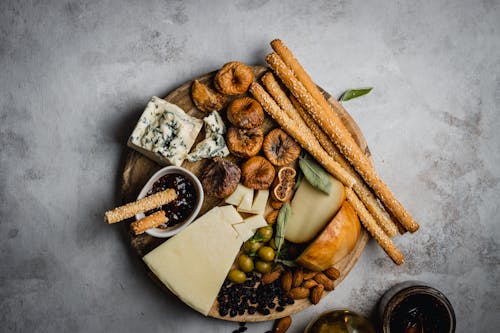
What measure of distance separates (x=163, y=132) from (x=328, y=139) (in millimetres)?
924

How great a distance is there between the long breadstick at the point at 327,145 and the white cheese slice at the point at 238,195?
475 mm

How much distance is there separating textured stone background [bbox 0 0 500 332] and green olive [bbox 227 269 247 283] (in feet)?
1.12

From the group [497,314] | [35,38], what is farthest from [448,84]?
[35,38]

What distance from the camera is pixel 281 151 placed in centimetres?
238

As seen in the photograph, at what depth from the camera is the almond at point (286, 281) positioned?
92.0 inches

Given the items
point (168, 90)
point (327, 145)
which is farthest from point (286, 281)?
point (168, 90)

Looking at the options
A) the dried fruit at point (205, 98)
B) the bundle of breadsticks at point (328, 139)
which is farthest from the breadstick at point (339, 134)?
the dried fruit at point (205, 98)

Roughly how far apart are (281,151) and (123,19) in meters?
1.22

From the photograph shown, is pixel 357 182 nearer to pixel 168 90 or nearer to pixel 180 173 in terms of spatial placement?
pixel 180 173

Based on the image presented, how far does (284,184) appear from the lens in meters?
2.38

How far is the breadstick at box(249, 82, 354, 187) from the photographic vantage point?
234cm

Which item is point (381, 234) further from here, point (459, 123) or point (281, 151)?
point (459, 123)

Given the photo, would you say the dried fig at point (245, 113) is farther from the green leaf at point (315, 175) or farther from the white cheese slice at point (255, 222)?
the white cheese slice at point (255, 222)

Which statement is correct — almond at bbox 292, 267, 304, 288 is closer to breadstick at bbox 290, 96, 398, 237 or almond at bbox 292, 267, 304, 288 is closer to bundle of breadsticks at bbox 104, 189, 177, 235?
breadstick at bbox 290, 96, 398, 237
